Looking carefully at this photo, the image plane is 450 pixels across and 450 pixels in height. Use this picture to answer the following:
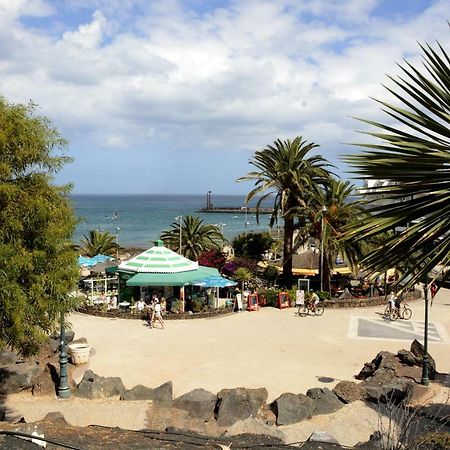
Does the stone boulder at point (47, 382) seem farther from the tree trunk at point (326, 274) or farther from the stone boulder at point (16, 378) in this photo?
the tree trunk at point (326, 274)

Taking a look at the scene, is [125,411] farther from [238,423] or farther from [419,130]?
[419,130]

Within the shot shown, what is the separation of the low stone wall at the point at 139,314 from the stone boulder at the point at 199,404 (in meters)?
12.0

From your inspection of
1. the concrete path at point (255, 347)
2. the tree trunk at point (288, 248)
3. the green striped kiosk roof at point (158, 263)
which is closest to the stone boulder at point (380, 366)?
the concrete path at point (255, 347)

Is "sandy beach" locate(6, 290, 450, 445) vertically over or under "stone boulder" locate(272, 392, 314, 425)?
under

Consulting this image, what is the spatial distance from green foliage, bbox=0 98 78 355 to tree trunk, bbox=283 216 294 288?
74.0 feet

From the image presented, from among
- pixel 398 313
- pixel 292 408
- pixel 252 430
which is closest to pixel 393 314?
pixel 398 313

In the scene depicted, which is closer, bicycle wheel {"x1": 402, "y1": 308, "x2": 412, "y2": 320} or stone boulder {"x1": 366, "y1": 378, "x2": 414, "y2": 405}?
stone boulder {"x1": 366, "y1": 378, "x2": 414, "y2": 405}

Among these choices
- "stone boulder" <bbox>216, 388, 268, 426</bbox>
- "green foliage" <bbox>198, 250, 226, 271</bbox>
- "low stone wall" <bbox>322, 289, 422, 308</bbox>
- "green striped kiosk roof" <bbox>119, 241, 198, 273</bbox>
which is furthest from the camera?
"green foliage" <bbox>198, 250, 226, 271</bbox>

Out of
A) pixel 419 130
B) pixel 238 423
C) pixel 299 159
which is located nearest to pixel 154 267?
pixel 299 159

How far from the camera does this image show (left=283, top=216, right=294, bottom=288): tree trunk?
3184 centimetres

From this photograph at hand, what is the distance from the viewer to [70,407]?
45.3 ft

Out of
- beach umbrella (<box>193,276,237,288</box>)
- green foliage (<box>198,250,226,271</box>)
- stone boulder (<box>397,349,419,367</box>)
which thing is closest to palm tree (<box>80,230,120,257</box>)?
green foliage (<box>198,250,226,271</box>)

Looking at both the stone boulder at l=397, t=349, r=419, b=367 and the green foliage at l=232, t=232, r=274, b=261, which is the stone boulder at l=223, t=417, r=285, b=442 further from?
the green foliage at l=232, t=232, r=274, b=261

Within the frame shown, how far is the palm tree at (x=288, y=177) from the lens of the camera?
31.2m
